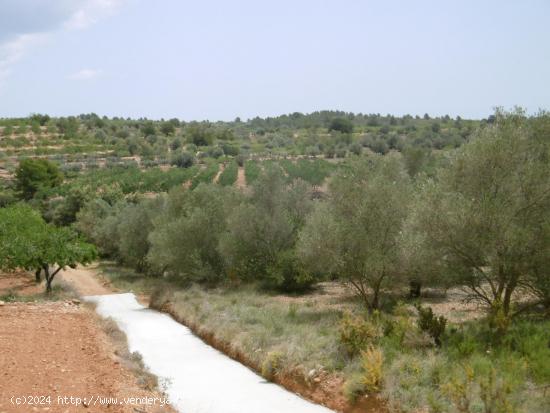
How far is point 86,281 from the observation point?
137ft

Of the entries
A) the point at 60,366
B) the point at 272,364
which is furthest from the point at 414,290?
the point at 60,366

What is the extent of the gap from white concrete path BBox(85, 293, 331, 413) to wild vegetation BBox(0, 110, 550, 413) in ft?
2.71

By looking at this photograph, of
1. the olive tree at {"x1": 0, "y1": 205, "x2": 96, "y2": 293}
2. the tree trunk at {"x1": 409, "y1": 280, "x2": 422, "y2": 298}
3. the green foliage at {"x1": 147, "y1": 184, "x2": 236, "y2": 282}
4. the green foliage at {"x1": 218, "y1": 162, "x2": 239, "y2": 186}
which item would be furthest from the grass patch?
the green foliage at {"x1": 218, "y1": 162, "x2": 239, "y2": 186}

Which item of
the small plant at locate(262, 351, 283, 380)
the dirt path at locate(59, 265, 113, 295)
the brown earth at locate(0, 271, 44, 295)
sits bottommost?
the dirt path at locate(59, 265, 113, 295)

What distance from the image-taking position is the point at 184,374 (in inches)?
711

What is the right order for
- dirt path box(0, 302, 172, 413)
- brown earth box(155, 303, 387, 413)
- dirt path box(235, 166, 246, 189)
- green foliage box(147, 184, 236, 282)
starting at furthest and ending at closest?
1. dirt path box(235, 166, 246, 189)
2. green foliage box(147, 184, 236, 282)
3. brown earth box(155, 303, 387, 413)
4. dirt path box(0, 302, 172, 413)

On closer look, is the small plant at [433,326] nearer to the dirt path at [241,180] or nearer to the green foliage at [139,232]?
the green foliage at [139,232]

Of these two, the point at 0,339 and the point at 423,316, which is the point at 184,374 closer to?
the point at 0,339

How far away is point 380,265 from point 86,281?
91.0ft

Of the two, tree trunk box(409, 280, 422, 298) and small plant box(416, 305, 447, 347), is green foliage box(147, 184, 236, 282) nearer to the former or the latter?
tree trunk box(409, 280, 422, 298)

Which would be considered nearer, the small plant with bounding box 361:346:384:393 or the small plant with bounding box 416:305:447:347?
the small plant with bounding box 361:346:384:393

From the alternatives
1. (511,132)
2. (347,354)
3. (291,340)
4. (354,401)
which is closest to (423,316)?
(347,354)

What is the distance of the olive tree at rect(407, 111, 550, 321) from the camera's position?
49.9ft

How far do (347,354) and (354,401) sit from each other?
208 cm
